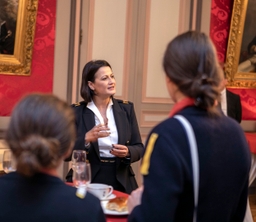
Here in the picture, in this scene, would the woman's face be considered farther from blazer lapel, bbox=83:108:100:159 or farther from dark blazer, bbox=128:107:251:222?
dark blazer, bbox=128:107:251:222

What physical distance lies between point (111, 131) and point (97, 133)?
0.26 metres

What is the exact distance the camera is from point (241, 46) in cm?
606

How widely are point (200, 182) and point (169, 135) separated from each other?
0.20 meters

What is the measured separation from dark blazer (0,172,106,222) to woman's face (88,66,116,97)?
6.47ft

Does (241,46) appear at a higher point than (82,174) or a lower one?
higher

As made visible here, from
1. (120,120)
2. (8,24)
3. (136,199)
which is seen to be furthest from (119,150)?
(8,24)

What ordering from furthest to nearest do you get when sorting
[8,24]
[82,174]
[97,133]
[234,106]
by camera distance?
[234,106]
[8,24]
[97,133]
[82,174]

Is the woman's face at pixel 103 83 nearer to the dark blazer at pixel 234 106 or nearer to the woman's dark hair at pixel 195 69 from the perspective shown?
the woman's dark hair at pixel 195 69

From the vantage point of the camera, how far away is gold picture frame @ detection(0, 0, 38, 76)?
477cm

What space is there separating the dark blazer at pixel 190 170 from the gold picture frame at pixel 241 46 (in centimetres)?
457

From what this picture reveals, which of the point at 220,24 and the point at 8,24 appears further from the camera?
the point at 220,24

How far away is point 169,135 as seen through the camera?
1.48m

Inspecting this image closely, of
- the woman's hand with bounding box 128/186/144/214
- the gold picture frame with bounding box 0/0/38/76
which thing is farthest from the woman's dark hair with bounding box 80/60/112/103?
the woman's hand with bounding box 128/186/144/214

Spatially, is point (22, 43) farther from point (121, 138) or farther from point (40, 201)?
point (40, 201)
